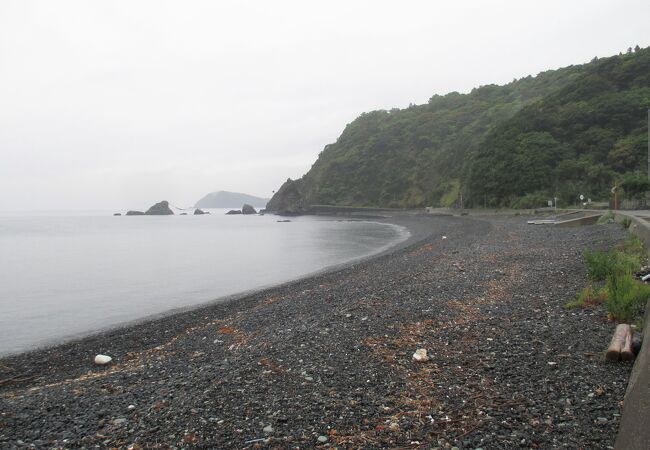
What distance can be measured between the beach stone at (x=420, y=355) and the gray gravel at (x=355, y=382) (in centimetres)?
13

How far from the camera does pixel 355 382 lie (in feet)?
18.5

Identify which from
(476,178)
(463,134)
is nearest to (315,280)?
(476,178)

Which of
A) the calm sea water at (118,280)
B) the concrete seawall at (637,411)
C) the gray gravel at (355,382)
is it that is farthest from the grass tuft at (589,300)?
the calm sea water at (118,280)

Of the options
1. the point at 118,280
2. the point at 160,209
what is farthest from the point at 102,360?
the point at 160,209

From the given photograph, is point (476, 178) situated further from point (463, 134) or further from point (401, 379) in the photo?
point (401, 379)

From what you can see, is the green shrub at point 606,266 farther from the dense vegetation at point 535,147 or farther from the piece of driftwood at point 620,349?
the dense vegetation at point 535,147

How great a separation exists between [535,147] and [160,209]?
6214 inches

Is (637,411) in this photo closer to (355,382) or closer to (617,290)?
(355,382)

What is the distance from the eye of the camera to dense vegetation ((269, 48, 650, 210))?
4912 cm

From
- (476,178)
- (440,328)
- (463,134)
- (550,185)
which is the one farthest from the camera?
(463,134)

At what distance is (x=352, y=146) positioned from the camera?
500 ft

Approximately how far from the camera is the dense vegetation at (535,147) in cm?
4912

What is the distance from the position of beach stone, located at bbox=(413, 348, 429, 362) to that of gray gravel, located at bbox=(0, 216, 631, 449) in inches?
4.9

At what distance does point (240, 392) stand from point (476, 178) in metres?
66.8
